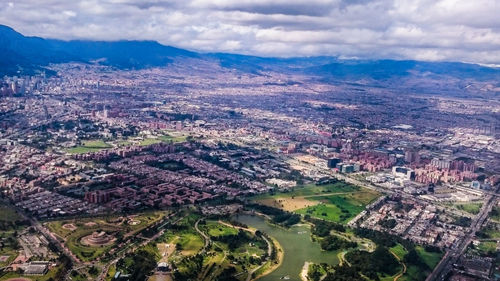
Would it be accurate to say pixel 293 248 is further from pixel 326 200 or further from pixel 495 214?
pixel 495 214

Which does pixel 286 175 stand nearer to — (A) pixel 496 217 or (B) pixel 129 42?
(A) pixel 496 217

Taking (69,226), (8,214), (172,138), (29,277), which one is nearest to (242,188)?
(69,226)

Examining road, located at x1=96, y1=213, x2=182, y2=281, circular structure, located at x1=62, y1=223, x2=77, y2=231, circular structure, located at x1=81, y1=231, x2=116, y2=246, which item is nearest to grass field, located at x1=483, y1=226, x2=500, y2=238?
road, located at x1=96, y1=213, x2=182, y2=281

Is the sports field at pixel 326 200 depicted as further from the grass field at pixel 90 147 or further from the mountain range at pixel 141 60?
the mountain range at pixel 141 60

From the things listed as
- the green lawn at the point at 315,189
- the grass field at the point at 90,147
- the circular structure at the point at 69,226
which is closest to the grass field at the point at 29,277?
the circular structure at the point at 69,226

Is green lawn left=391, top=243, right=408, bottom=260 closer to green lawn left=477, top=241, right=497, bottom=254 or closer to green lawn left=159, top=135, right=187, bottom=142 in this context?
green lawn left=477, top=241, right=497, bottom=254

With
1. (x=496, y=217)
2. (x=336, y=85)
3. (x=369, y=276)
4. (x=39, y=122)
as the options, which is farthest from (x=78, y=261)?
(x=336, y=85)
